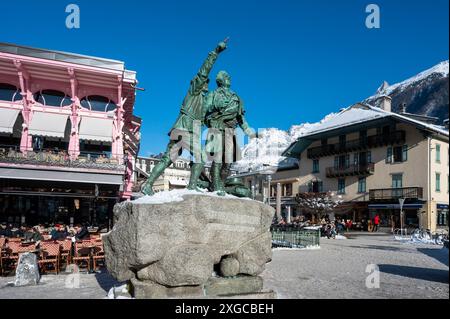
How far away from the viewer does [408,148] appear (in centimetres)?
3662

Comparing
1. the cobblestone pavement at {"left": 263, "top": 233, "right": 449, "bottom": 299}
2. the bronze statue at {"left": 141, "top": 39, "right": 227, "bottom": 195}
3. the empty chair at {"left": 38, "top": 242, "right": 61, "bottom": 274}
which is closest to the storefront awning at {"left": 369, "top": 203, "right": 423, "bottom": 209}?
the cobblestone pavement at {"left": 263, "top": 233, "right": 449, "bottom": 299}

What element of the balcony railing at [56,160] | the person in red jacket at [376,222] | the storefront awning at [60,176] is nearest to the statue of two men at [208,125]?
the storefront awning at [60,176]

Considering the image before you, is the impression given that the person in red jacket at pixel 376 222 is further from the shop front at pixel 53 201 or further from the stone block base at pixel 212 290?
the stone block base at pixel 212 290

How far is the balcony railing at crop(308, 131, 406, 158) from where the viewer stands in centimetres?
3716

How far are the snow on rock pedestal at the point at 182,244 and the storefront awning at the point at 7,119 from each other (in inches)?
763

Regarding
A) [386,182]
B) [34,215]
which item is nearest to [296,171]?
[386,182]

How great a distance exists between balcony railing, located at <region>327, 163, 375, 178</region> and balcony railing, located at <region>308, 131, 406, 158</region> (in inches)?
71.8

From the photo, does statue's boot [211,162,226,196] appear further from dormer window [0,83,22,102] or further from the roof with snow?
the roof with snow

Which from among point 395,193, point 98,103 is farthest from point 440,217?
point 98,103

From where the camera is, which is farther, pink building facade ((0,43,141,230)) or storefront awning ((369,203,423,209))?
storefront awning ((369,203,423,209))

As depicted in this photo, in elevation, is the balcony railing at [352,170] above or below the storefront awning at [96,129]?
below

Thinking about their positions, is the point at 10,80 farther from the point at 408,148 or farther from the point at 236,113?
the point at 408,148

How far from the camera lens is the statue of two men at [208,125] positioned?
6648 mm
